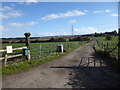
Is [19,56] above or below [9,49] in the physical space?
below

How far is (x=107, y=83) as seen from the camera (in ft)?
19.4

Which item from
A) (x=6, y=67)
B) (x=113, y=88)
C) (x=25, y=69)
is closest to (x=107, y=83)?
(x=113, y=88)

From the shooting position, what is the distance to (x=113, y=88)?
5375 mm

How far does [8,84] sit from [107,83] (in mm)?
4503

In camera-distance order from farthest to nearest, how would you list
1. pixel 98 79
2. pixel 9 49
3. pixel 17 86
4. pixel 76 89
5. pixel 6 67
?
pixel 9 49 < pixel 6 67 < pixel 98 79 < pixel 17 86 < pixel 76 89

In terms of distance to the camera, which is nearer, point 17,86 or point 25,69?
point 17,86

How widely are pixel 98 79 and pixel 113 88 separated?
1.14 meters

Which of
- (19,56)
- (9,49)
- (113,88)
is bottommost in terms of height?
(113,88)

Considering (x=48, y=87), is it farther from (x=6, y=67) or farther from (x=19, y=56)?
(x=19, y=56)

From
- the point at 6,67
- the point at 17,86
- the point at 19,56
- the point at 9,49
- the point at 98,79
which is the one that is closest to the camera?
the point at 17,86

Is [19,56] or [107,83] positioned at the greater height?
[19,56]

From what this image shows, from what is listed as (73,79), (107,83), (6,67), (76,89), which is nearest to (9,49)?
(6,67)

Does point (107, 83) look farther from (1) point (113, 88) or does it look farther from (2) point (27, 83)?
(2) point (27, 83)

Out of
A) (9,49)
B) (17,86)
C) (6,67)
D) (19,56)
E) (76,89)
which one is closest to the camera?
(76,89)
